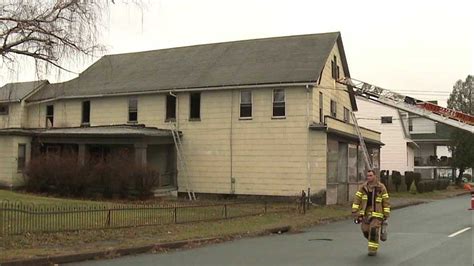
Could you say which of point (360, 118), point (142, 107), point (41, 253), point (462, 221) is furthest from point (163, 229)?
point (360, 118)

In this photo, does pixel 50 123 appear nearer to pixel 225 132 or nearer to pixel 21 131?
pixel 21 131

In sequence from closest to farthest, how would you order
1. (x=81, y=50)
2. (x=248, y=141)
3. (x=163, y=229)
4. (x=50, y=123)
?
1. (x=81, y=50)
2. (x=163, y=229)
3. (x=248, y=141)
4. (x=50, y=123)

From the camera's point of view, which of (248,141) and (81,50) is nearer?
(81,50)

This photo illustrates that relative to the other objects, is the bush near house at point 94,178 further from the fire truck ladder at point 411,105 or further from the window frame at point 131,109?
the fire truck ladder at point 411,105

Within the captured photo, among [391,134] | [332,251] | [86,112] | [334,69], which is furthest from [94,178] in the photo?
[391,134]

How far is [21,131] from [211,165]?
997cm

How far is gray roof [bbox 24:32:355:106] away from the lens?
27.5m

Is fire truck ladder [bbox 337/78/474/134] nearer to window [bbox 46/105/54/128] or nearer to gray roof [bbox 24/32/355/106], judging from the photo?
gray roof [bbox 24/32/355/106]

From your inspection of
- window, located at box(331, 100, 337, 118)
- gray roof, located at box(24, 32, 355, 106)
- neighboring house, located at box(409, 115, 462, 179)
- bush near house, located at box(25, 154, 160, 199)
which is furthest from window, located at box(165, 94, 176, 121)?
neighboring house, located at box(409, 115, 462, 179)

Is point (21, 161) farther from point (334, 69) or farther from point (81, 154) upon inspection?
point (334, 69)

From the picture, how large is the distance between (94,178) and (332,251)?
16242mm

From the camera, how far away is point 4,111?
35375mm

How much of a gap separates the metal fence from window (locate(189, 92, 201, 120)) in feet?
30.2

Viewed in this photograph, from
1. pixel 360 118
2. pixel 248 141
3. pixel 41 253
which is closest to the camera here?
pixel 41 253
